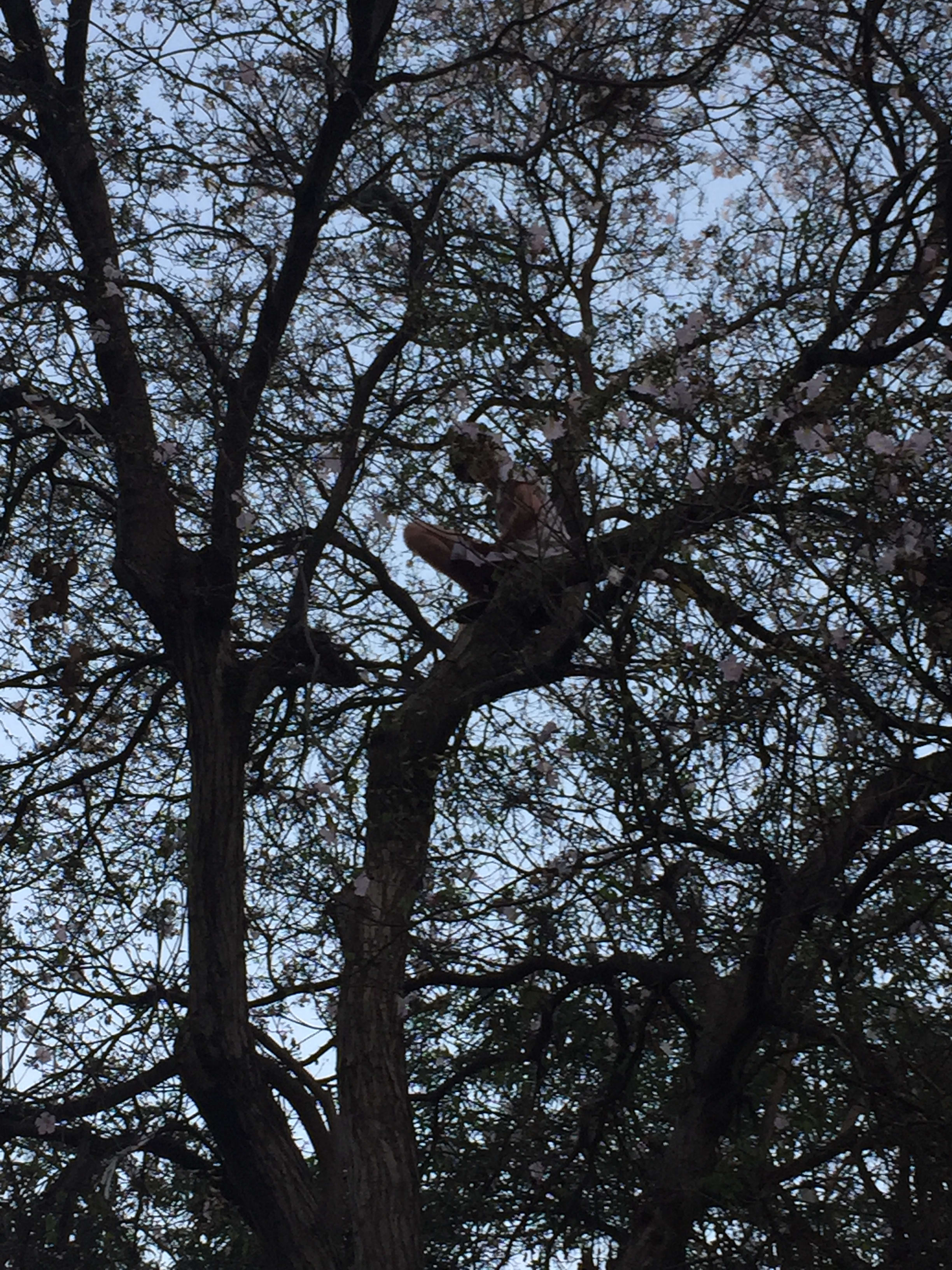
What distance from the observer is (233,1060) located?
17.1 ft

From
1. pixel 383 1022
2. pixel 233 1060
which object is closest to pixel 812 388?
pixel 383 1022

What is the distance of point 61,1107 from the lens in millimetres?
5648

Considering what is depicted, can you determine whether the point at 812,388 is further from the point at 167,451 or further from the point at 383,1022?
the point at 167,451

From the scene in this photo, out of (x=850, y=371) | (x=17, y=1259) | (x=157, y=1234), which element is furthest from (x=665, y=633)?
(x=157, y=1234)

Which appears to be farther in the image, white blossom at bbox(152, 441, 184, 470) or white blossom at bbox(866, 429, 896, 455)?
white blossom at bbox(152, 441, 184, 470)

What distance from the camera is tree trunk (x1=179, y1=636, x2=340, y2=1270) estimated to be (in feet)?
16.8

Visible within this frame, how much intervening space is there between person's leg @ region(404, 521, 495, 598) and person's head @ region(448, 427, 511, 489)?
0.91 metres

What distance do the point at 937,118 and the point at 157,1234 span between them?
238 inches

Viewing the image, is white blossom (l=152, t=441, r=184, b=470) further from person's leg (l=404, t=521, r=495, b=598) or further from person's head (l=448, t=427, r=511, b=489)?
person's head (l=448, t=427, r=511, b=489)

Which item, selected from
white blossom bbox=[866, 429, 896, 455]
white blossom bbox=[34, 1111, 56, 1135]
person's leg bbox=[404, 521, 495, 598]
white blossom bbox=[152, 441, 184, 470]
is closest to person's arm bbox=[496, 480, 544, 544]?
person's leg bbox=[404, 521, 495, 598]

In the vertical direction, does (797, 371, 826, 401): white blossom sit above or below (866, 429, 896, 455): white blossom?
above

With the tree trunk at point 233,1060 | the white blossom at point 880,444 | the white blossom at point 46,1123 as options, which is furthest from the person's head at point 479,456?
the white blossom at point 46,1123

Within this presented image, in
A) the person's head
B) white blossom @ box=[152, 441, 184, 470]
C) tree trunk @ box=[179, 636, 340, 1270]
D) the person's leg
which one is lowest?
tree trunk @ box=[179, 636, 340, 1270]

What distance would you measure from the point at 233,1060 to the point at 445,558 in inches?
85.0
